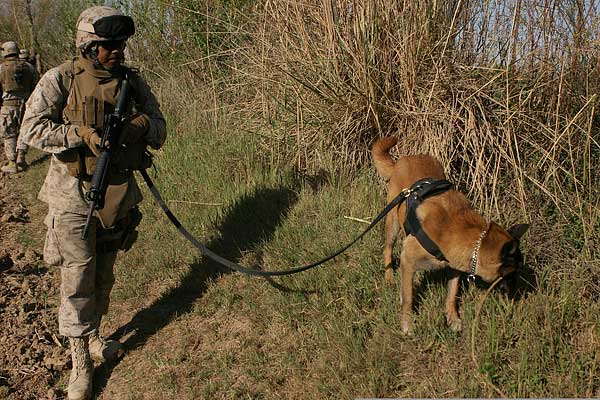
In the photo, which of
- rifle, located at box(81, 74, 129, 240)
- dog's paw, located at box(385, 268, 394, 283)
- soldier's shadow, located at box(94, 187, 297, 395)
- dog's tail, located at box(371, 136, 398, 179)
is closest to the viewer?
rifle, located at box(81, 74, 129, 240)

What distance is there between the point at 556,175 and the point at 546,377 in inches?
64.9

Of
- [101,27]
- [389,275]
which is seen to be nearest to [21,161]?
[101,27]

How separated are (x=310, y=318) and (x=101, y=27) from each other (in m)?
2.13

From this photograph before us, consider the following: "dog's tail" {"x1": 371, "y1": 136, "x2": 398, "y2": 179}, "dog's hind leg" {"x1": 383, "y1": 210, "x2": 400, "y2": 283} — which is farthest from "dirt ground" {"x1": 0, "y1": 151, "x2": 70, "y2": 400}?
"dog's tail" {"x1": 371, "y1": 136, "x2": 398, "y2": 179}

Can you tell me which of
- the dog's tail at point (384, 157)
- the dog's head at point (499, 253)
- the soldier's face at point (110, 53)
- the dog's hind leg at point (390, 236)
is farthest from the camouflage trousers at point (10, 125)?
the dog's head at point (499, 253)

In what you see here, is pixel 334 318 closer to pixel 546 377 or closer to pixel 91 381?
pixel 546 377

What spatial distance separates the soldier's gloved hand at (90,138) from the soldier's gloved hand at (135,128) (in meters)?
0.15

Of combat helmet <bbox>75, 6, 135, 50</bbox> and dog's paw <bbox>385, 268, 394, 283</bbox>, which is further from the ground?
combat helmet <bbox>75, 6, 135, 50</bbox>

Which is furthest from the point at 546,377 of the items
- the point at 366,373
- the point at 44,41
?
the point at 44,41

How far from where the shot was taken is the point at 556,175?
12.3ft

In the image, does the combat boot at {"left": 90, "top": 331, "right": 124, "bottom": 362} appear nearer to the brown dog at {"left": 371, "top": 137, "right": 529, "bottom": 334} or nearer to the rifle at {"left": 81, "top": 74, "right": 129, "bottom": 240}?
the rifle at {"left": 81, "top": 74, "right": 129, "bottom": 240}

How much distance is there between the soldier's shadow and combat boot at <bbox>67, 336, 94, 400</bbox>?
133 millimetres

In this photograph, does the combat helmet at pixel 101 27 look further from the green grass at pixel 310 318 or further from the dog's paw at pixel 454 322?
the dog's paw at pixel 454 322

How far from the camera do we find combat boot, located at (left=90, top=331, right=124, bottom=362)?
3.67 metres
